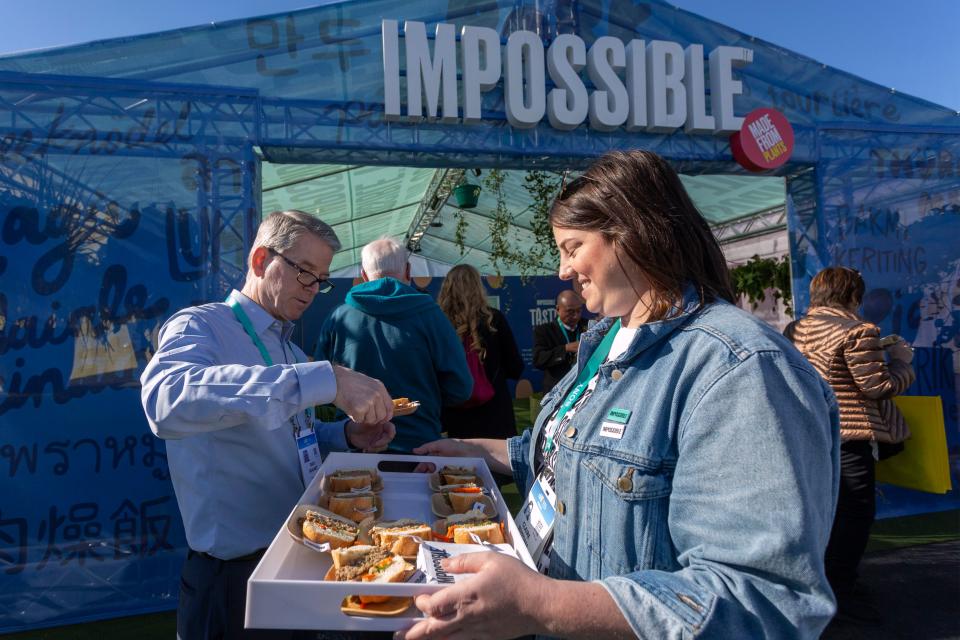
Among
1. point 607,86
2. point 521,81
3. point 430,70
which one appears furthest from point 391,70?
point 607,86

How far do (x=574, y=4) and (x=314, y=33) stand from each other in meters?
2.00

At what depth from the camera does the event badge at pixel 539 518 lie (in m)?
1.32

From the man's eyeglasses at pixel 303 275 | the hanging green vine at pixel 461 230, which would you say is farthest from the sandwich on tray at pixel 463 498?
the hanging green vine at pixel 461 230

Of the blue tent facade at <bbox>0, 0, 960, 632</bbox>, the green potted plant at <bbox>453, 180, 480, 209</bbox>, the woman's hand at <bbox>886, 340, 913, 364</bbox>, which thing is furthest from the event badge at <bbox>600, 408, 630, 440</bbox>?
the green potted plant at <bbox>453, 180, 480, 209</bbox>

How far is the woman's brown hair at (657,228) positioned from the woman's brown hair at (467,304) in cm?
261

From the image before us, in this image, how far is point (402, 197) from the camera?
1041 centimetres

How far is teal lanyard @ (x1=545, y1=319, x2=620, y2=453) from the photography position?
4.43 ft

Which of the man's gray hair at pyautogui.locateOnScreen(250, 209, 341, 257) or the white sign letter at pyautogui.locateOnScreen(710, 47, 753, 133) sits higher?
the white sign letter at pyautogui.locateOnScreen(710, 47, 753, 133)

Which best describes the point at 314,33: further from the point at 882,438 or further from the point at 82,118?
the point at 882,438

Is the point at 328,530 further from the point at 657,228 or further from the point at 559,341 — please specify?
the point at 559,341

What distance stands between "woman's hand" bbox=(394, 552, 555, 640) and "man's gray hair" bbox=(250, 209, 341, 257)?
122cm

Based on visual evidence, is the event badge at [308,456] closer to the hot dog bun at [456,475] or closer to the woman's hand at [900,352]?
the hot dog bun at [456,475]

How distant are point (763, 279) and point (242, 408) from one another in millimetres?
9344

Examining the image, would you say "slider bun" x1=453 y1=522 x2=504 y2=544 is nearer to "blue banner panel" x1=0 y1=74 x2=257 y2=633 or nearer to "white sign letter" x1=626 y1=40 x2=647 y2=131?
"blue banner panel" x1=0 y1=74 x2=257 y2=633
